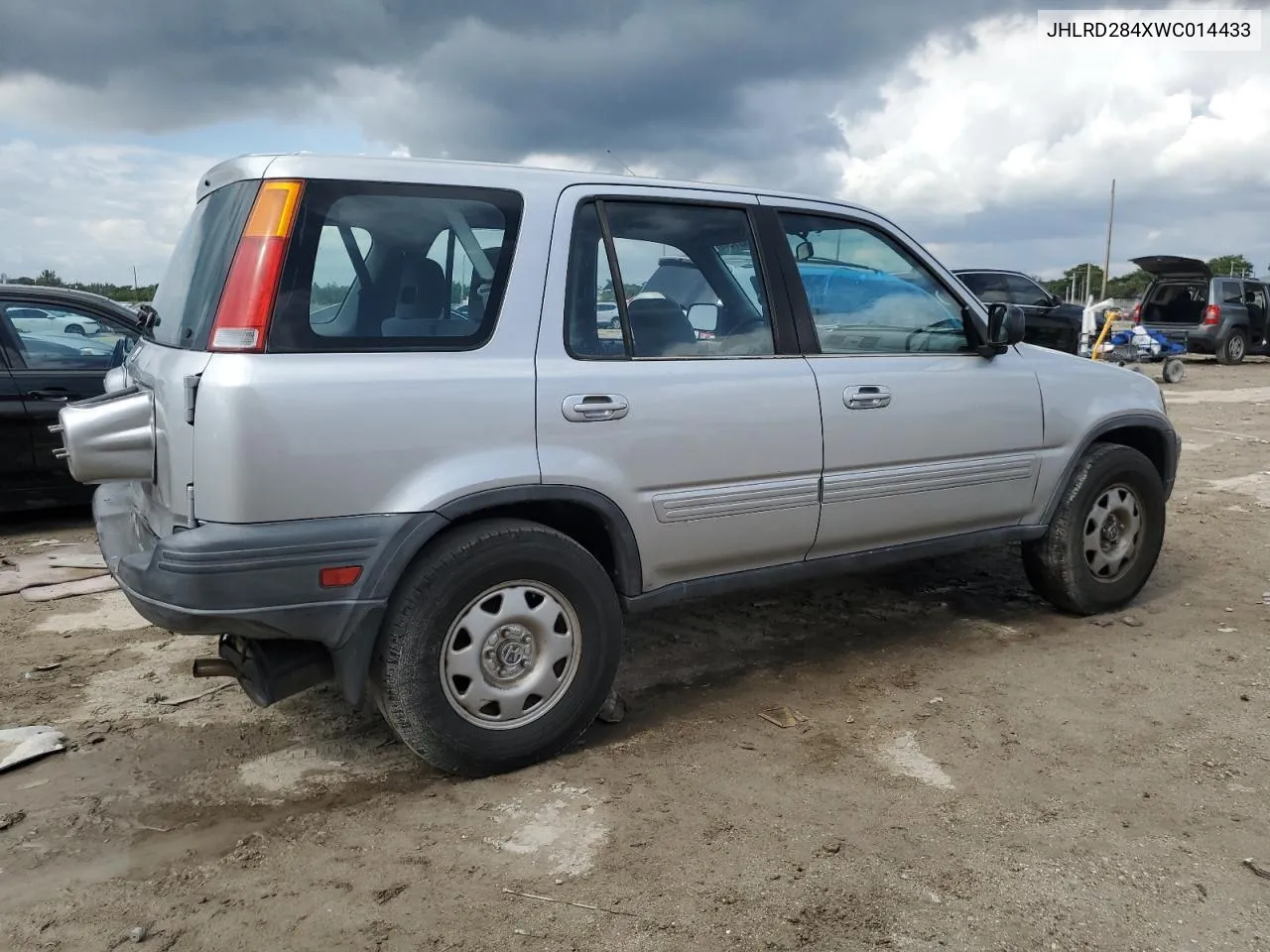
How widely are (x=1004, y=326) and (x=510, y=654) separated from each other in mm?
2406

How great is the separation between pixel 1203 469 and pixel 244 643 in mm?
8178

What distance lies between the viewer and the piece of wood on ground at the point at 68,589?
506 cm

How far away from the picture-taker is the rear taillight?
2.78 meters

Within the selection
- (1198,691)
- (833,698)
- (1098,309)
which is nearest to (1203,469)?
(1198,691)

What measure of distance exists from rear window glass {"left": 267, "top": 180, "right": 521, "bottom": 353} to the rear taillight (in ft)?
0.09

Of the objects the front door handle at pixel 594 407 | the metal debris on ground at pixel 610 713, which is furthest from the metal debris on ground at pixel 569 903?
the front door handle at pixel 594 407

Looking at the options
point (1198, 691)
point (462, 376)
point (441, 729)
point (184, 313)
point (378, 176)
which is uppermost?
point (378, 176)

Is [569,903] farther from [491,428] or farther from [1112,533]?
[1112,533]

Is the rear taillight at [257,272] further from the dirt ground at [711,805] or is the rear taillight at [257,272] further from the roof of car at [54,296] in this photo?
the roof of car at [54,296]

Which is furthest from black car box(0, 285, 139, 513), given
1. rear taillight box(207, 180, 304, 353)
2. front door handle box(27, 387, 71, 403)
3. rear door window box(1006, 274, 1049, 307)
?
rear door window box(1006, 274, 1049, 307)

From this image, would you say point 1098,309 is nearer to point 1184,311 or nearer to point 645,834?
point 1184,311

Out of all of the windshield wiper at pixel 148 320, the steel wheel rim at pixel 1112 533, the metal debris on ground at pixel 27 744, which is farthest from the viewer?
the steel wheel rim at pixel 1112 533

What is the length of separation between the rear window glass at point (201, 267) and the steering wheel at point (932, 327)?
2.48 m

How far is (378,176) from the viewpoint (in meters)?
2.98
